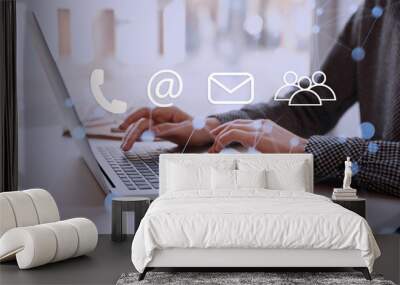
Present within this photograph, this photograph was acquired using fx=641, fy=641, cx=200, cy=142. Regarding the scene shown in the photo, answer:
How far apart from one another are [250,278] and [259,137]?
2.57m

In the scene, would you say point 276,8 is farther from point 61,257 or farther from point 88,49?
point 61,257

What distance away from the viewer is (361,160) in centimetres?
700

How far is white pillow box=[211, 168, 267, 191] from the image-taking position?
6312 mm

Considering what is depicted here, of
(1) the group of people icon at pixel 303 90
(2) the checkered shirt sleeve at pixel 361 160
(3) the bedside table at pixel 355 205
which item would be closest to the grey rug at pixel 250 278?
(3) the bedside table at pixel 355 205

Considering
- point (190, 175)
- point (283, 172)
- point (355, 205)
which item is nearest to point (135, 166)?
point (190, 175)

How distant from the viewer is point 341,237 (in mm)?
4703

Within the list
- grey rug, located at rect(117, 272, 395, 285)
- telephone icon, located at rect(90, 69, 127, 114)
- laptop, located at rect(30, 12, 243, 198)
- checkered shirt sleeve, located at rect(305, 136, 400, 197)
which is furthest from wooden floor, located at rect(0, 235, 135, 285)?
checkered shirt sleeve, located at rect(305, 136, 400, 197)

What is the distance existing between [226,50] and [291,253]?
298 centimetres

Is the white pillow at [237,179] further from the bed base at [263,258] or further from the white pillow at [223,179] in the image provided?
the bed base at [263,258]

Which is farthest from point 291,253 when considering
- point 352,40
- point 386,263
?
point 352,40

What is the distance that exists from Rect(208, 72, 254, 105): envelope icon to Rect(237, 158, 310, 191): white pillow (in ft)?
2.39

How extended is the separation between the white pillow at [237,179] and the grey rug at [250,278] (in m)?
1.47

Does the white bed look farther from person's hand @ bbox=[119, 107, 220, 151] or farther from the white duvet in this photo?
person's hand @ bbox=[119, 107, 220, 151]

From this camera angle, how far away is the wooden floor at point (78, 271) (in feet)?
15.6
